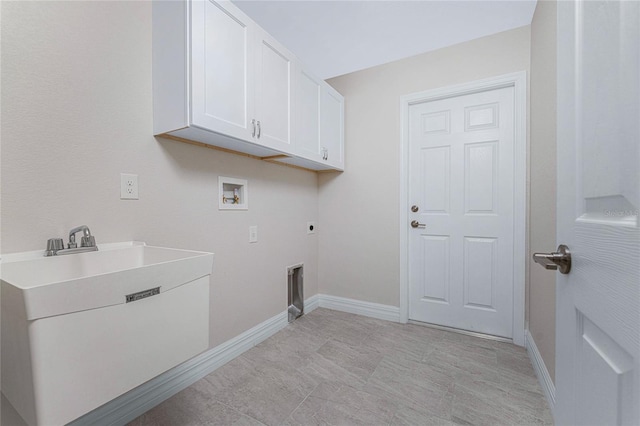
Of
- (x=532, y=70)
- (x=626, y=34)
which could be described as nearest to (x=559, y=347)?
(x=626, y=34)

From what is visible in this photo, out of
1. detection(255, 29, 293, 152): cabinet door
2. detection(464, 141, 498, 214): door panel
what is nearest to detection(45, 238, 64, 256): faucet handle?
detection(255, 29, 293, 152): cabinet door

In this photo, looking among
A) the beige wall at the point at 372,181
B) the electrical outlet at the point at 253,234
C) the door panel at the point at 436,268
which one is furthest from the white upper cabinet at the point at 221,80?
the door panel at the point at 436,268

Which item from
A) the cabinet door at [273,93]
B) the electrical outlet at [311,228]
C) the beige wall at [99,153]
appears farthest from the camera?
the electrical outlet at [311,228]

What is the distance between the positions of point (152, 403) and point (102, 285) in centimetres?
107

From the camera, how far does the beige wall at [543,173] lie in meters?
1.49

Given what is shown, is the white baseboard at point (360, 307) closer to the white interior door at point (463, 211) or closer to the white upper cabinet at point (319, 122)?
the white interior door at point (463, 211)

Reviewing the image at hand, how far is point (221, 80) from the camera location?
147 cm

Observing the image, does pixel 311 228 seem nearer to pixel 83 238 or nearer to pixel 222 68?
pixel 222 68

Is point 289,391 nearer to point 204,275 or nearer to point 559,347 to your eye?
point 204,275

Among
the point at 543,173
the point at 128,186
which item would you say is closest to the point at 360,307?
the point at 543,173

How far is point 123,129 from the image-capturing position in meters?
1.35

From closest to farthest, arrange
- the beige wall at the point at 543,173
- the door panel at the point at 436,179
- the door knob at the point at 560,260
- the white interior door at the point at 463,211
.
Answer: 1. the door knob at the point at 560,260
2. the beige wall at the point at 543,173
3. the white interior door at the point at 463,211
4. the door panel at the point at 436,179

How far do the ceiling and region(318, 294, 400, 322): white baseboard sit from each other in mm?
2345

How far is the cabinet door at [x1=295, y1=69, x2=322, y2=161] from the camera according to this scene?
6.89 ft
